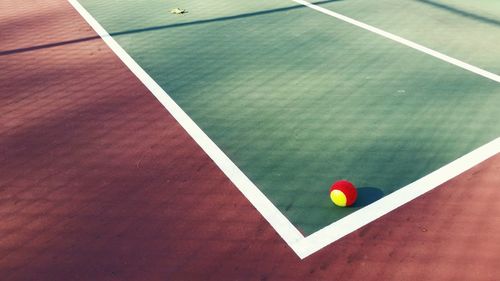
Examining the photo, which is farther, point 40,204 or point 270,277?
point 40,204

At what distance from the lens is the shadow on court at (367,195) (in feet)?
15.4

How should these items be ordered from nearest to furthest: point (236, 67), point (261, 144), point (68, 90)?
1. point (261, 144)
2. point (68, 90)
3. point (236, 67)

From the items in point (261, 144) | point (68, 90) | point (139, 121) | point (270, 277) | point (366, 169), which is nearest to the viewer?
point (270, 277)

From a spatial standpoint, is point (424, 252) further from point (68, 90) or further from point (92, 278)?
point (68, 90)

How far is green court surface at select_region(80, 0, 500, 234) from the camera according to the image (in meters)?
5.19

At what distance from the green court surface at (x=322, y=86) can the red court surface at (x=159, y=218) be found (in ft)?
1.33

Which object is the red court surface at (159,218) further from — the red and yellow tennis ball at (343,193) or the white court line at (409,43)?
the white court line at (409,43)

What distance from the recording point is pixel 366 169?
16.8 feet

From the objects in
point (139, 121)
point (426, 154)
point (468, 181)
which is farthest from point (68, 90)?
point (468, 181)

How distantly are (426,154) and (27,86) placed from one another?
590cm

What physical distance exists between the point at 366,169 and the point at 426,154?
762 millimetres

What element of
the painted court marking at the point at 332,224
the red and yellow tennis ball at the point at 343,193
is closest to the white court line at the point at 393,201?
the painted court marking at the point at 332,224

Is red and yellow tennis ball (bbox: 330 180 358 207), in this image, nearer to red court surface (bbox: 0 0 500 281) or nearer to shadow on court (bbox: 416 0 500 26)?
red court surface (bbox: 0 0 500 281)

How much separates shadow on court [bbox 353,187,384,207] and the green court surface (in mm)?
18
